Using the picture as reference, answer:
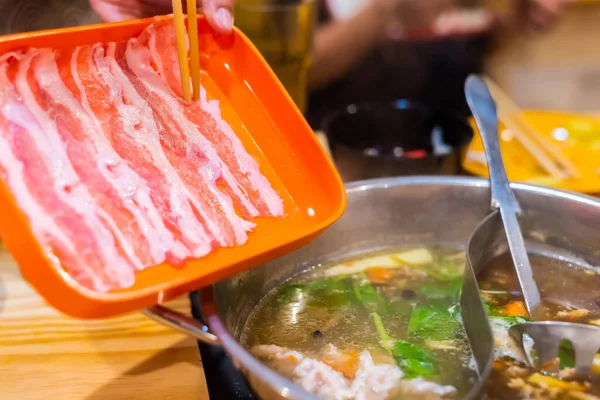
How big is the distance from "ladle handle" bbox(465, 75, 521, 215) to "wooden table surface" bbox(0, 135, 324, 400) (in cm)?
89

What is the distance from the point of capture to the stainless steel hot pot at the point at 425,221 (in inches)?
61.2

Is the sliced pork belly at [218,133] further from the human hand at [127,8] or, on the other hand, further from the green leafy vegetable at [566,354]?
the green leafy vegetable at [566,354]

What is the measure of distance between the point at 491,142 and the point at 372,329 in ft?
2.09

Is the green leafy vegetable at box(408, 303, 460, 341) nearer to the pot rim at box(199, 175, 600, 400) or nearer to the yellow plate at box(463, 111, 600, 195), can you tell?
the pot rim at box(199, 175, 600, 400)

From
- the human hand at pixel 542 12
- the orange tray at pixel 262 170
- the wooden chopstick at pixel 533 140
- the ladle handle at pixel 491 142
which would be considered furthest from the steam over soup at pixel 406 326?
the human hand at pixel 542 12

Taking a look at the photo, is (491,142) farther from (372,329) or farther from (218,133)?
(218,133)

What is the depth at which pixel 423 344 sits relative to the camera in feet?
4.37

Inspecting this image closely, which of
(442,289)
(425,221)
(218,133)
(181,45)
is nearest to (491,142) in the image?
(425,221)

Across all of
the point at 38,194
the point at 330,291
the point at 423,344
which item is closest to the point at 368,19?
the point at 330,291

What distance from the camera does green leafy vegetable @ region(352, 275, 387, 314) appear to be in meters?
1.47

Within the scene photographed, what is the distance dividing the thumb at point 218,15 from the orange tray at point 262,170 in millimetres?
25

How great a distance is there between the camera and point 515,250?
148cm

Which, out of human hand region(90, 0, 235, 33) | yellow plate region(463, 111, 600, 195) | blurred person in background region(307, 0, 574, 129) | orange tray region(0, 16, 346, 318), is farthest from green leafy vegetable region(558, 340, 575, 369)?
blurred person in background region(307, 0, 574, 129)

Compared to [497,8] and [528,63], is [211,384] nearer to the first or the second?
[497,8]
